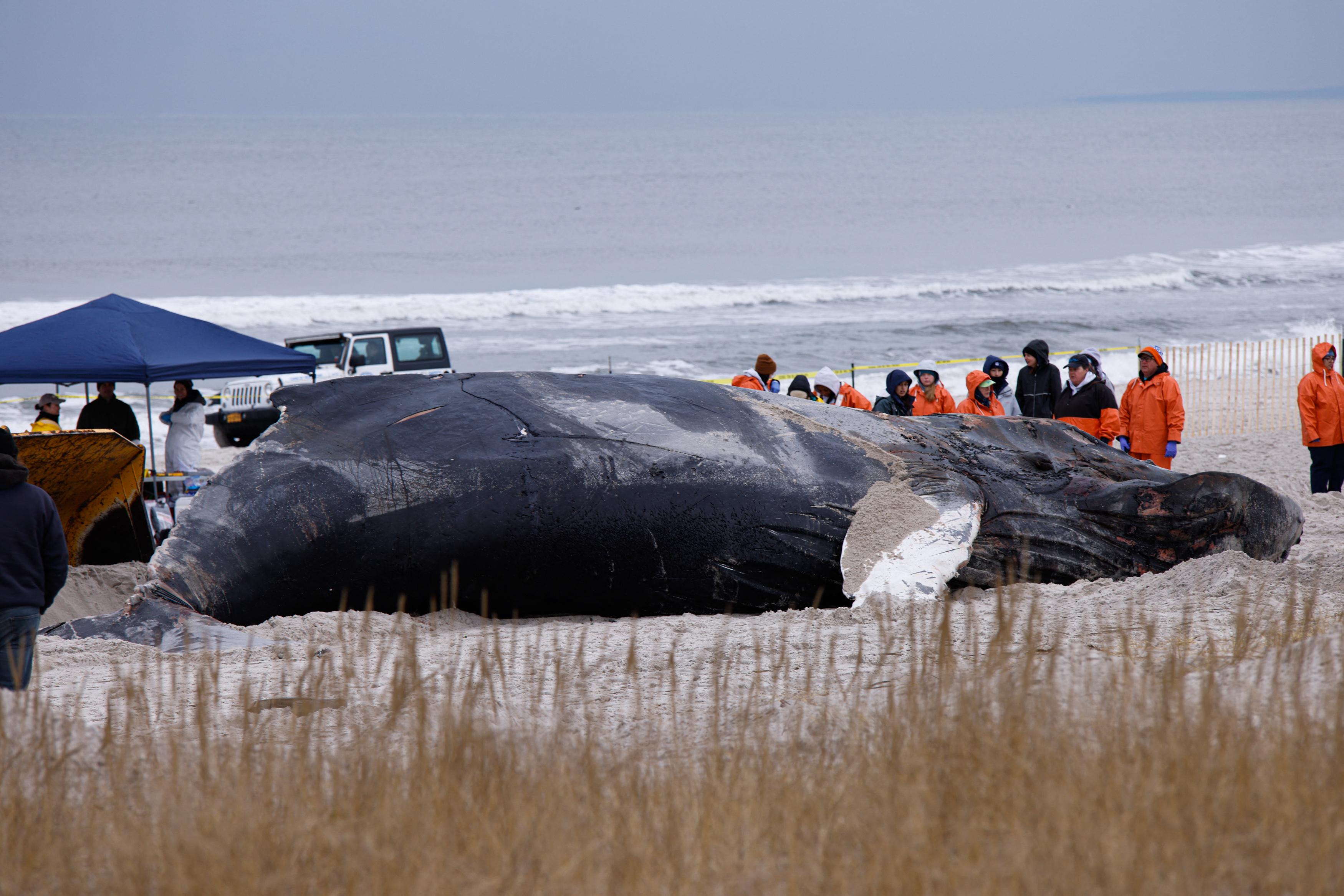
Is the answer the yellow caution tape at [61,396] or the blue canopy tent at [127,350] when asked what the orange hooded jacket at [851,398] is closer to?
the blue canopy tent at [127,350]

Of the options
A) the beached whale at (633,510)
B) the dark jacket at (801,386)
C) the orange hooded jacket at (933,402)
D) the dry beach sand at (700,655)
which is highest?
the dark jacket at (801,386)

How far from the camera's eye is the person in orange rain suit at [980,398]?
11.3 m

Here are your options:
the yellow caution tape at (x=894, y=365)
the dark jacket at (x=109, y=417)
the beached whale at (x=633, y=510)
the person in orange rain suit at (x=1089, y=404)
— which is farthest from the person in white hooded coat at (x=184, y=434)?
the yellow caution tape at (x=894, y=365)

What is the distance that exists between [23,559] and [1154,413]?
379 inches

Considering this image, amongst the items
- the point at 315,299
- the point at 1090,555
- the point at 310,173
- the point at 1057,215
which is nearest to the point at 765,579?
the point at 1090,555

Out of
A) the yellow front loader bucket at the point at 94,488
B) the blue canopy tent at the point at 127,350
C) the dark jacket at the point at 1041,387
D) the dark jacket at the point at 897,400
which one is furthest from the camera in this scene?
the dark jacket at the point at 1041,387

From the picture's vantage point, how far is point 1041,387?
11.8 meters

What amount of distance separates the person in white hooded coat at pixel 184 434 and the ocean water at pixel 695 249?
1791 cm

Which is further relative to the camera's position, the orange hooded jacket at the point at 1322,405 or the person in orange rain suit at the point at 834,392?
the person in orange rain suit at the point at 834,392

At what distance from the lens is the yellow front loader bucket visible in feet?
25.2

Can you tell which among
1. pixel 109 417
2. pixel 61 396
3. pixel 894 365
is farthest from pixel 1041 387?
pixel 61 396

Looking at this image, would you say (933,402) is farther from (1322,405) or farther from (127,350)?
(127,350)

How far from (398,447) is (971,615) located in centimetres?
348

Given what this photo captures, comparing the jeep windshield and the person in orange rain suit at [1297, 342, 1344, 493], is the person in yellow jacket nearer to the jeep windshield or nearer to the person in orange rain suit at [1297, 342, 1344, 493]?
the jeep windshield
